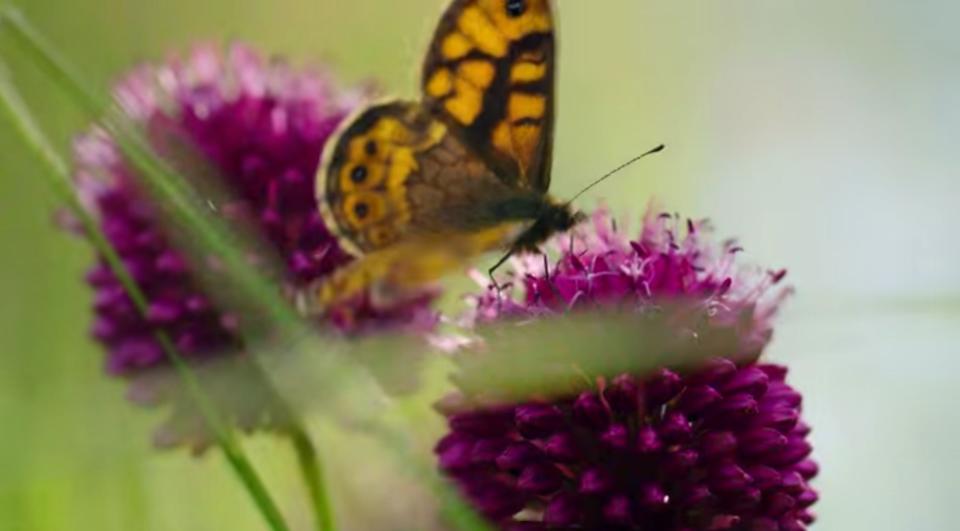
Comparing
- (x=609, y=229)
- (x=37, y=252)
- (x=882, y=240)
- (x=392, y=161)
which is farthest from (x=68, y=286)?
(x=882, y=240)

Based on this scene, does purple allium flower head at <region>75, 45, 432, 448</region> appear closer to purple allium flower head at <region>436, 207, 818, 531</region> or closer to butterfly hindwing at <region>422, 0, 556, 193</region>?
butterfly hindwing at <region>422, 0, 556, 193</region>

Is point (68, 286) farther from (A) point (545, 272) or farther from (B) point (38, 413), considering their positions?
(A) point (545, 272)

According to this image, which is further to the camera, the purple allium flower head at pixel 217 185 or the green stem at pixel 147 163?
the purple allium flower head at pixel 217 185

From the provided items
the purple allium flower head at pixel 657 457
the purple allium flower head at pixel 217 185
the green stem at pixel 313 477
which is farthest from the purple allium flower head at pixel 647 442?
the purple allium flower head at pixel 217 185

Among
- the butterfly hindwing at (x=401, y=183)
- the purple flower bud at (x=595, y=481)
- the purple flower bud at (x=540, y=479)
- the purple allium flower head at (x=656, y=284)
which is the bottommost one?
the purple flower bud at (x=595, y=481)

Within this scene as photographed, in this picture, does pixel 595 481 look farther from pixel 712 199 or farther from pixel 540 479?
pixel 712 199

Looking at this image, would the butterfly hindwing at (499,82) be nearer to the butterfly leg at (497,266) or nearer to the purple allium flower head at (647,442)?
the butterfly leg at (497,266)
